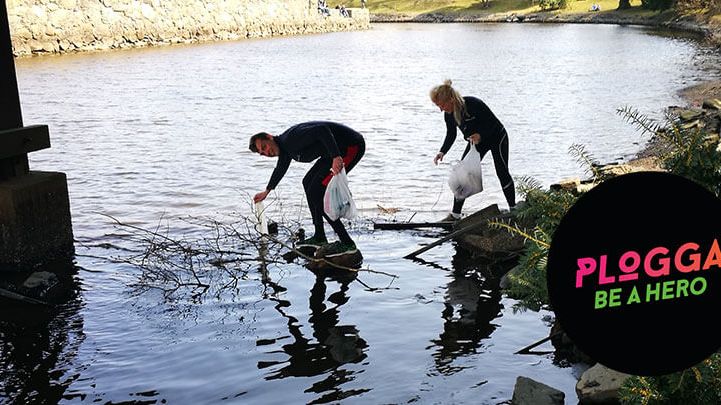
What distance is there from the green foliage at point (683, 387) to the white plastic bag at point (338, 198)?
556 centimetres

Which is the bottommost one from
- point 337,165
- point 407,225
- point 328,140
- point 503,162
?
point 407,225

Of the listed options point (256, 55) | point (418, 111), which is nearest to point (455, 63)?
point (256, 55)

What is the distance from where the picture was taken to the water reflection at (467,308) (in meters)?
7.22

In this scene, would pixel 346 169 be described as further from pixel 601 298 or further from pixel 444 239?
pixel 601 298

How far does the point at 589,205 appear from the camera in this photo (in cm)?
230

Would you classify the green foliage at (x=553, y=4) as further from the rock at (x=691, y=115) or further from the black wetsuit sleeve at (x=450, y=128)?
the black wetsuit sleeve at (x=450, y=128)

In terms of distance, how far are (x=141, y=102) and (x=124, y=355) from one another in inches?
876

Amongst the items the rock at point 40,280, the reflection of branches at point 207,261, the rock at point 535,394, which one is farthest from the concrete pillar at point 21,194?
the rock at point 535,394

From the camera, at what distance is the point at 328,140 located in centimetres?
898

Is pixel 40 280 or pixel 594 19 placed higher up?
pixel 594 19

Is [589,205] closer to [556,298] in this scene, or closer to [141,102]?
[556,298]

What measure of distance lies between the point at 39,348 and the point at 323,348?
254 centimetres

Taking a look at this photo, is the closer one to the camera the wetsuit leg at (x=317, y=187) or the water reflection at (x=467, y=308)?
the water reflection at (x=467, y=308)

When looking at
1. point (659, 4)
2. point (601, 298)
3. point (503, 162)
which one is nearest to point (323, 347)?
point (503, 162)
